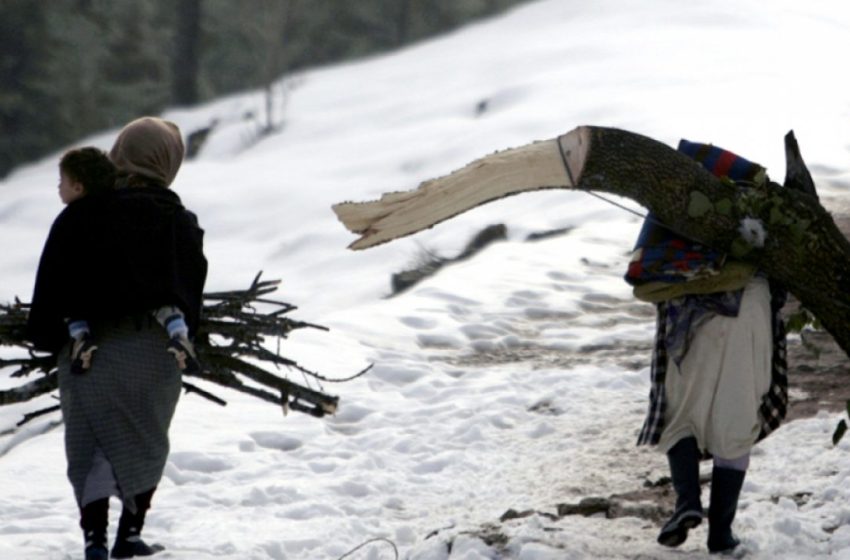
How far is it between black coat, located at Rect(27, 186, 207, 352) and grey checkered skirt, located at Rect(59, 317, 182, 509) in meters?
0.09

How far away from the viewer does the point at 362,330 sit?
999cm

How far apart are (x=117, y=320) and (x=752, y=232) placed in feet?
7.52

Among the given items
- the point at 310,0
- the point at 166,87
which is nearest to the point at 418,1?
the point at 310,0

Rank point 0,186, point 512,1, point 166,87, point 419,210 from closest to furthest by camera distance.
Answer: point 419,210
point 0,186
point 166,87
point 512,1

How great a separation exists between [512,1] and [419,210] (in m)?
39.8

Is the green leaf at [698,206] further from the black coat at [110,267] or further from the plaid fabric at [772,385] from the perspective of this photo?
the black coat at [110,267]

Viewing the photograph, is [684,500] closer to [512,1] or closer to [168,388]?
[168,388]

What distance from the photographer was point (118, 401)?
4.93 m

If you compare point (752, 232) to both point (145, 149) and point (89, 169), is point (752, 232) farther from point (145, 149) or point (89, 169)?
point (89, 169)

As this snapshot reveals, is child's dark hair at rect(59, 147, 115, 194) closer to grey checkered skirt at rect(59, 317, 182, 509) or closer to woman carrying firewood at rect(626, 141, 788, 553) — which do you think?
grey checkered skirt at rect(59, 317, 182, 509)

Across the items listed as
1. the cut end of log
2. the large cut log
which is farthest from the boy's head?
the cut end of log

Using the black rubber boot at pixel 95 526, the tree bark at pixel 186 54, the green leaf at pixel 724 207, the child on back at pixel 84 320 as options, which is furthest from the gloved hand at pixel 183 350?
the tree bark at pixel 186 54

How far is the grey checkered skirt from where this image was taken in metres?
4.92

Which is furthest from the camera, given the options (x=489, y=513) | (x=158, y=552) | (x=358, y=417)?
(x=358, y=417)
